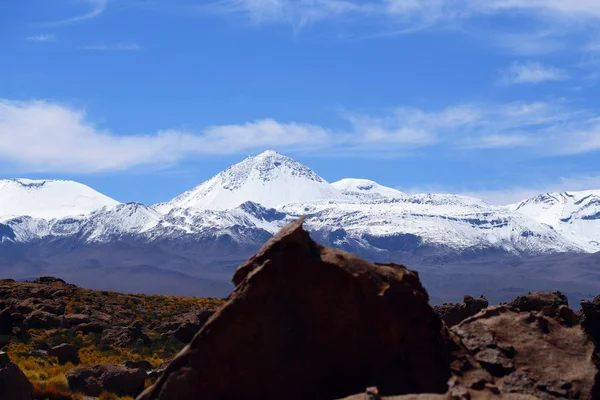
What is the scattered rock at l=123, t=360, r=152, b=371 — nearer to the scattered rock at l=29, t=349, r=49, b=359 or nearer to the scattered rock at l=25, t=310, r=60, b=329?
the scattered rock at l=29, t=349, r=49, b=359

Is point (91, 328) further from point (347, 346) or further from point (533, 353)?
point (533, 353)

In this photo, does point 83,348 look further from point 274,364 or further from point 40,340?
point 274,364

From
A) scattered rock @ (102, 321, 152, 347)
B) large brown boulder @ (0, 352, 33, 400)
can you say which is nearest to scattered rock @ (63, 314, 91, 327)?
scattered rock @ (102, 321, 152, 347)

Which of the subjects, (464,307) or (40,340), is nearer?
(40,340)

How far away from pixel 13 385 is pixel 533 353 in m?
11.4

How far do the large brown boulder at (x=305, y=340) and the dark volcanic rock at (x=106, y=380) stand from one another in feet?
33.5

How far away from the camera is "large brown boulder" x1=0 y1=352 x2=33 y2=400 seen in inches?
802

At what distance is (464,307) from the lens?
142 feet

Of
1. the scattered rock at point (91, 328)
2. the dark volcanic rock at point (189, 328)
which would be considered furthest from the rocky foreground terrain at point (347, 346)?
the scattered rock at point (91, 328)

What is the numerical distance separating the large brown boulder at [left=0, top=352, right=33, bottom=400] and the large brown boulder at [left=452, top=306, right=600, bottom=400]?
387 inches

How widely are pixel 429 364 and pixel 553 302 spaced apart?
2109 cm

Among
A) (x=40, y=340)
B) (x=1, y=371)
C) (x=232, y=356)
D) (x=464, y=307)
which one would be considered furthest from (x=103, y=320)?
(x=232, y=356)

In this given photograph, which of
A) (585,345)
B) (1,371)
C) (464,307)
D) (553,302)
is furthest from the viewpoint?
(464,307)

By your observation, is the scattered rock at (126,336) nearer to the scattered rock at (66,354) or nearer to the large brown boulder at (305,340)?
the scattered rock at (66,354)
